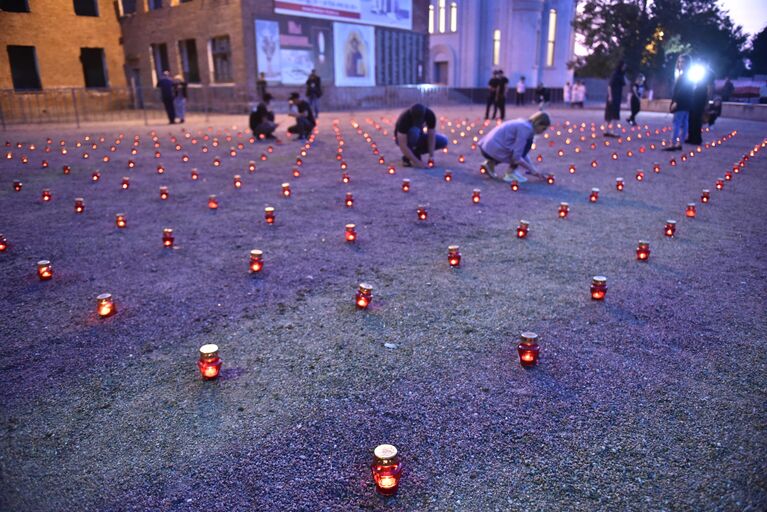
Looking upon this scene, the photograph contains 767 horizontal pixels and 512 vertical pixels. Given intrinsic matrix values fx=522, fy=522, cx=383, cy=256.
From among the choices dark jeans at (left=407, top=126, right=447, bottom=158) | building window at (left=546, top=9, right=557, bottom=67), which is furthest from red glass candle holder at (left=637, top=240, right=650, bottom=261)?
building window at (left=546, top=9, right=557, bottom=67)

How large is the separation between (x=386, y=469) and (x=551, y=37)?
48.0 meters

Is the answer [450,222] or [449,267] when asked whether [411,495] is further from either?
[450,222]

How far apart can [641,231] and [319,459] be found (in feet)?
16.6

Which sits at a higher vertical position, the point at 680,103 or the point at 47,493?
the point at 680,103

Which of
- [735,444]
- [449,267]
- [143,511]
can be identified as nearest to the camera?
[143,511]

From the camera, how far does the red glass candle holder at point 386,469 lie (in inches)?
84.0

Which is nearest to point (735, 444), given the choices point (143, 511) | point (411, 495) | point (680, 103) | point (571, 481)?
point (571, 481)

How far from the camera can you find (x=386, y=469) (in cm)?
214

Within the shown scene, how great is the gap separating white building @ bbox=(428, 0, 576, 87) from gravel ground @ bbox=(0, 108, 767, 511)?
36507mm

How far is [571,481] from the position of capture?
229 cm

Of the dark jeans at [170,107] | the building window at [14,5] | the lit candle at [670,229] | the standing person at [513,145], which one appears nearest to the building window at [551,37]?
the dark jeans at [170,107]

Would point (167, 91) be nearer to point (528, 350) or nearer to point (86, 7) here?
point (86, 7)

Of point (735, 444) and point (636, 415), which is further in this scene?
point (636, 415)

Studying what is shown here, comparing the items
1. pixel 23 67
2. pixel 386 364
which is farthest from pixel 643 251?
pixel 23 67
